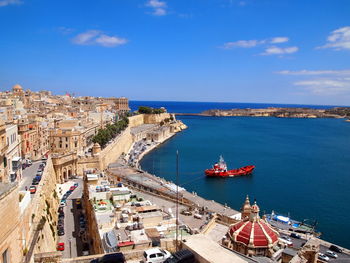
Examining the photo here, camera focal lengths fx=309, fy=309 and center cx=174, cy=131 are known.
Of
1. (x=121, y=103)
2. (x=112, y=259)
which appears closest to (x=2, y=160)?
(x=112, y=259)

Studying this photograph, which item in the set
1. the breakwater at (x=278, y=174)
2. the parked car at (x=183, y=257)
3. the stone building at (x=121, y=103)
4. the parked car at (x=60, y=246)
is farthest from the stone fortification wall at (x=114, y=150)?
the stone building at (x=121, y=103)

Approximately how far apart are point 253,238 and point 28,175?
1996 cm

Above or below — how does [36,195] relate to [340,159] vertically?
above

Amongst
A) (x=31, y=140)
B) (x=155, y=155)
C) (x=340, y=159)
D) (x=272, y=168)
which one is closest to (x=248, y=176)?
(x=272, y=168)

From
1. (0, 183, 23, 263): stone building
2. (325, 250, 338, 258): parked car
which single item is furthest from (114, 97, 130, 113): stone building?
(0, 183, 23, 263): stone building

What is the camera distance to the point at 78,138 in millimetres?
41031

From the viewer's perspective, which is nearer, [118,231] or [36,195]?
[118,231]

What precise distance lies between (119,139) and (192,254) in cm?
4596

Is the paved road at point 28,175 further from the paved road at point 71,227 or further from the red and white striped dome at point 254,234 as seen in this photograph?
the red and white striped dome at point 254,234

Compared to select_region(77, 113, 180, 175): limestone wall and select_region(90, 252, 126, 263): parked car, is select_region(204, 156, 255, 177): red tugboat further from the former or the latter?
select_region(90, 252, 126, 263): parked car

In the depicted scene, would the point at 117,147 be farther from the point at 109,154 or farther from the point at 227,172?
the point at 227,172

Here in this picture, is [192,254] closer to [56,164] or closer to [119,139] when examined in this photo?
[56,164]

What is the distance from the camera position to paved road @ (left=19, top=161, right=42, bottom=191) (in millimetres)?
20906

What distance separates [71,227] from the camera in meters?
21.4
